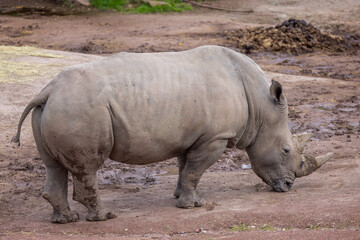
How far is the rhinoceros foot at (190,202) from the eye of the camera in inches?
275

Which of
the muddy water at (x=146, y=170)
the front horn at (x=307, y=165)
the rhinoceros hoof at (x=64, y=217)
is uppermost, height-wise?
the front horn at (x=307, y=165)

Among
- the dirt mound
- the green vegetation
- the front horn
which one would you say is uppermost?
the front horn

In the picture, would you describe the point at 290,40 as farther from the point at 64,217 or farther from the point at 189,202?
Result: the point at 64,217

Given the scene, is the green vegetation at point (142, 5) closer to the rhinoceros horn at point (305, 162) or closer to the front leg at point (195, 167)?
the rhinoceros horn at point (305, 162)

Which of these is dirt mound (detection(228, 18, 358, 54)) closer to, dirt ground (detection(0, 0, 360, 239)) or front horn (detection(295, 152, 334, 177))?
dirt ground (detection(0, 0, 360, 239))

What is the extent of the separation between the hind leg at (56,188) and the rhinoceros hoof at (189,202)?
3.73ft

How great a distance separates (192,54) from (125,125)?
1311mm

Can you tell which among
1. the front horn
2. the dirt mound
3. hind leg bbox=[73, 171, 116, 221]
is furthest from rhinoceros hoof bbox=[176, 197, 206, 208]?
the dirt mound

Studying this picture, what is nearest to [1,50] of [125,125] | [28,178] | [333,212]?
[28,178]

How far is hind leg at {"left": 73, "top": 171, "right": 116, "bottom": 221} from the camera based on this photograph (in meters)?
6.39

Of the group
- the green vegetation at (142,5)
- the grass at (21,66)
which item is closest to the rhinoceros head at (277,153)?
the grass at (21,66)

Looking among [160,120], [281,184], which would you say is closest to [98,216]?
[160,120]

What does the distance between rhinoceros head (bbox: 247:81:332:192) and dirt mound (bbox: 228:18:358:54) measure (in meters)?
9.81

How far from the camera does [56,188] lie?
652 centimetres
